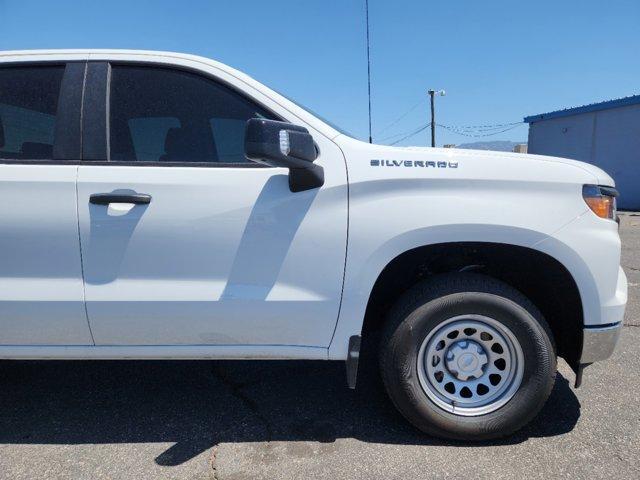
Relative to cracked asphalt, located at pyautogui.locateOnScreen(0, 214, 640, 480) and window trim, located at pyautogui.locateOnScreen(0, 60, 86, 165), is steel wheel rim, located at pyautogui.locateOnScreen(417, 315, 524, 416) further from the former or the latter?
window trim, located at pyautogui.locateOnScreen(0, 60, 86, 165)

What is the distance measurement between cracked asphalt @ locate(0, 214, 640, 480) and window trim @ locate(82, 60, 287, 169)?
1408 mm

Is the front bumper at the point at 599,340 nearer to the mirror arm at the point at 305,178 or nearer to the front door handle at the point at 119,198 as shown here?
the mirror arm at the point at 305,178

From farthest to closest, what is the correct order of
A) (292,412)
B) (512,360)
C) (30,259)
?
1. (292,412)
2. (512,360)
3. (30,259)

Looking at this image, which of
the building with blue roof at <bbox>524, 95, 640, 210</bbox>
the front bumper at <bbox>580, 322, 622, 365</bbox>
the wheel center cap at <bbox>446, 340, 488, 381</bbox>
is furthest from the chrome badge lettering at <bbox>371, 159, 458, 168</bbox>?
the building with blue roof at <bbox>524, 95, 640, 210</bbox>

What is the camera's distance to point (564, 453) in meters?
2.32

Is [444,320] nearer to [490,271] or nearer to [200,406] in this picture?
[490,271]

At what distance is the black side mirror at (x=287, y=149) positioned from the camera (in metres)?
1.99

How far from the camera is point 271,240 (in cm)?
226

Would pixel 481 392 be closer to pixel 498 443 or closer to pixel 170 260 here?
pixel 498 443

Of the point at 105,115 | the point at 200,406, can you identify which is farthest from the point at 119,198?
the point at 200,406

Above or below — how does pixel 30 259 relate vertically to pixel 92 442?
above

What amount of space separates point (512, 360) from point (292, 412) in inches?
48.8

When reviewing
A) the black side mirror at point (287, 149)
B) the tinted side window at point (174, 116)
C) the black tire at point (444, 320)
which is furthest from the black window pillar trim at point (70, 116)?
the black tire at point (444, 320)

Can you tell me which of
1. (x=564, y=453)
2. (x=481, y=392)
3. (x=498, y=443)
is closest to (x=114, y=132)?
(x=481, y=392)
